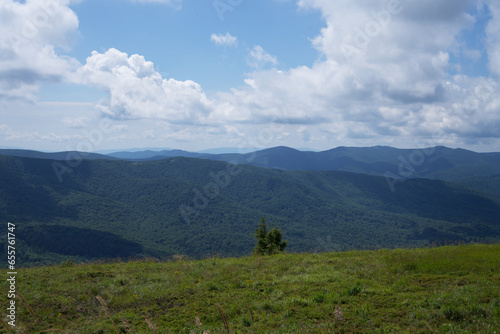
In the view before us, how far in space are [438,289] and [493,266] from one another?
12.2 feet

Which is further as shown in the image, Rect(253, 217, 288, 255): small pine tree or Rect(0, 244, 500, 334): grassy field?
Rect(253, 217, 288, 255): small pine tree

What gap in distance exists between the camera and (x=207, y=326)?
937 cm

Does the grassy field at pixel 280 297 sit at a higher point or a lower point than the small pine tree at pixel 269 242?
higher

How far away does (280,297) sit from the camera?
11102 mm

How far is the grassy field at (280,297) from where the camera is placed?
855 cm

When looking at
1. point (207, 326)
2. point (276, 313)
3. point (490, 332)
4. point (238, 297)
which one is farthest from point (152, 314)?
point (490, 332)

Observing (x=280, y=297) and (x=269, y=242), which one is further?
(x=269, y=242)

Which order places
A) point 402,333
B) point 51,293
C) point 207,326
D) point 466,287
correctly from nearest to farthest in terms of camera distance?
point 402,333 < point 207,326 < point 466,287 < point 51,293

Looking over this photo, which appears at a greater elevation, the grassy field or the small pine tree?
the grassy field

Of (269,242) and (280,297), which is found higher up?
(280,297)

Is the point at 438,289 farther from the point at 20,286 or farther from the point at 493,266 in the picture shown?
the point at 20,286

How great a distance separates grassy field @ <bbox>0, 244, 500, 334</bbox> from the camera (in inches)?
336

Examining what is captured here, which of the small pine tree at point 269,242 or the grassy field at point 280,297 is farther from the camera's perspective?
the small pine tree at point 269,242

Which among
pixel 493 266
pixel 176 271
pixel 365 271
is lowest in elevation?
pixel 176 271
